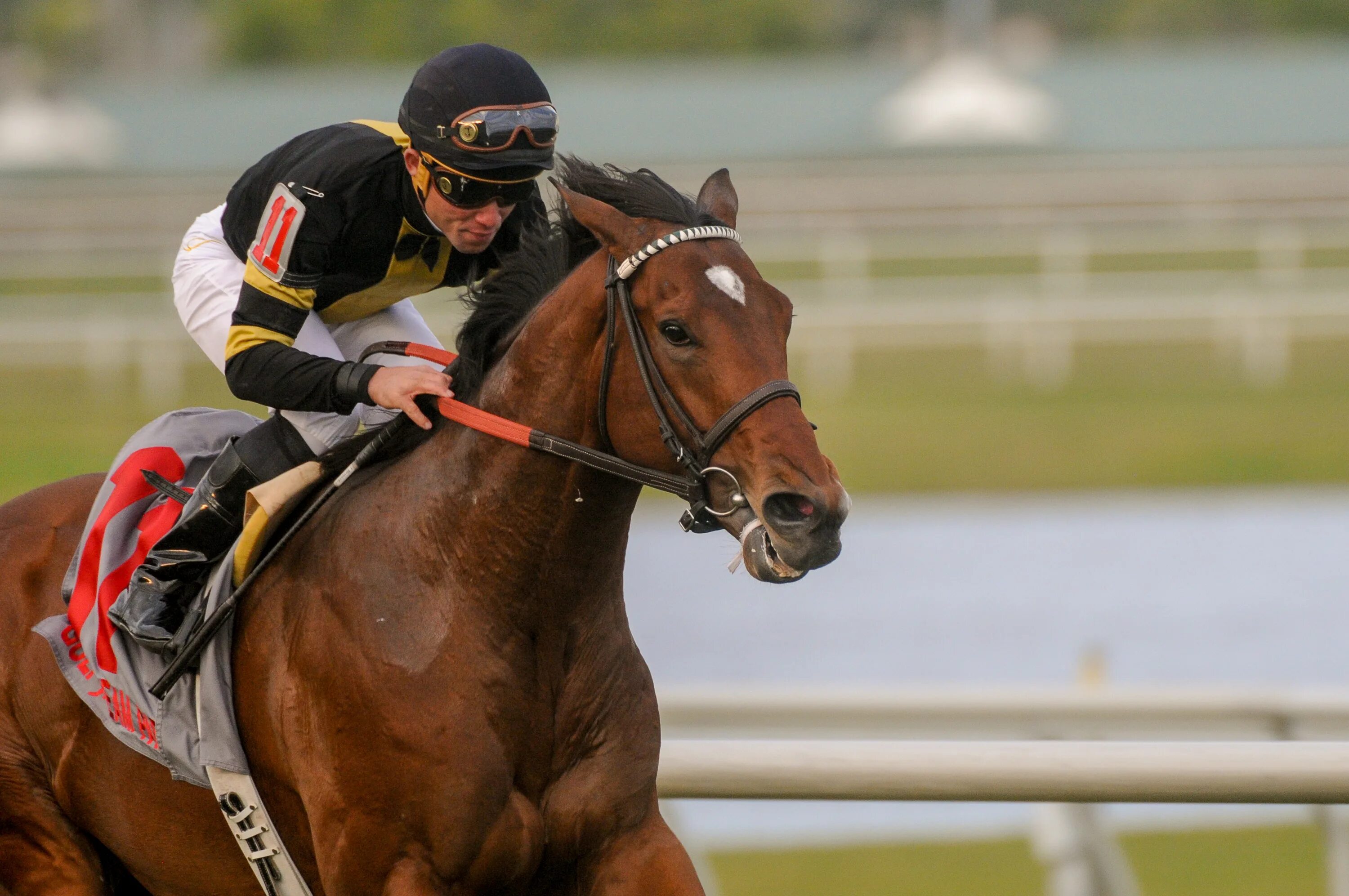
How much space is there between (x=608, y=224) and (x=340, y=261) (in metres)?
0.59

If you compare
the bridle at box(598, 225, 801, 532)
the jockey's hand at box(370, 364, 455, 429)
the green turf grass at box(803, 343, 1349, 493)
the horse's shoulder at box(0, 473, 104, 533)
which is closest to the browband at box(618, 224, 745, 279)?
the bridle at box(598, 225, 801, 532)

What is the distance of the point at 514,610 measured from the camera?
2816 mm

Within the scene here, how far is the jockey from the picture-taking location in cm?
289

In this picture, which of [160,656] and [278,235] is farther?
[160,656]

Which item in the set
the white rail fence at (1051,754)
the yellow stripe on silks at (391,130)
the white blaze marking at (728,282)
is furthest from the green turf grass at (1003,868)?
the white blaze marking at (728,282)

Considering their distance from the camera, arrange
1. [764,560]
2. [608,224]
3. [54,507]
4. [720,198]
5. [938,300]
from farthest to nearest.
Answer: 1. [938,300]
2. [54,507]
3. [720,198]
4. [608,224]
5. [764,560]

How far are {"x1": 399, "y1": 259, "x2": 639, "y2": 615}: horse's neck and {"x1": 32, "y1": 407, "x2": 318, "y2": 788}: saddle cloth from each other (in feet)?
1.12

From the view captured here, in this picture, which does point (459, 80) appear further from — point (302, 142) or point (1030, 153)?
point (1030, 153)

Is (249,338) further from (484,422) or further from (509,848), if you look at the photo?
(509,848)

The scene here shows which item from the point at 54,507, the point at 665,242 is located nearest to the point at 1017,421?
the point at 54,507

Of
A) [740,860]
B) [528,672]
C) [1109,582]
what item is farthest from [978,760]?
[1109,582]

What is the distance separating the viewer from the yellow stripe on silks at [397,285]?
314 centimetres

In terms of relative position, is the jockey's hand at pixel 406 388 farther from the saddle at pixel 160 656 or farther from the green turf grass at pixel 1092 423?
the green turf grass at pixel 1092 423

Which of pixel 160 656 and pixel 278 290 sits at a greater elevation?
pixel 278 290
